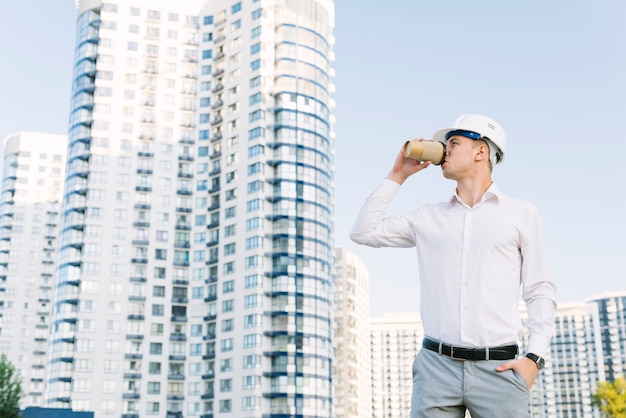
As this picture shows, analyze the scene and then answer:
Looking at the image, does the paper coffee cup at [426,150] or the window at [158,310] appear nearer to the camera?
the paper coffee cup at [426,150]

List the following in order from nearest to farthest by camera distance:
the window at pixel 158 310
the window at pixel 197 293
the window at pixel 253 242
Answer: the window at pixel 253 242, the window at pixel 158 310, the window at pixel 197 293

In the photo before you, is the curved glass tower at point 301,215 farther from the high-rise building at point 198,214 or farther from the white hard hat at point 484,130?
the white hard hat at point 484,130

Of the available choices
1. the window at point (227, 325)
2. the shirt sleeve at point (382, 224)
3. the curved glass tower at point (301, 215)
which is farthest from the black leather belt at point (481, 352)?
the window at point (227, 325)

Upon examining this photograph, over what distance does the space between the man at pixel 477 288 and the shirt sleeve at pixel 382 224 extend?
0.02 m

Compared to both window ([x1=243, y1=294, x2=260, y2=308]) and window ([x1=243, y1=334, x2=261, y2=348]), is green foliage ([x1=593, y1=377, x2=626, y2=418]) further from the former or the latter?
window ([x1=243, y1=294, x2=260, y2=308])

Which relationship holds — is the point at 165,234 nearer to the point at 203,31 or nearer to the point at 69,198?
the point at 69,198

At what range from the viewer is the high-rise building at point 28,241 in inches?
4914

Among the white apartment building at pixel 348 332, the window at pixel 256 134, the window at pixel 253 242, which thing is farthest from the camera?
the white apartment building at pixel 348 332

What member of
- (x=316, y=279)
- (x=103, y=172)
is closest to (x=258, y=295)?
(x=316, y=279)

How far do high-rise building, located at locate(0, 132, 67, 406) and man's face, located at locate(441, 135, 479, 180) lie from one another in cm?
12743

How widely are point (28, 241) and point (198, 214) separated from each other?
49.5m

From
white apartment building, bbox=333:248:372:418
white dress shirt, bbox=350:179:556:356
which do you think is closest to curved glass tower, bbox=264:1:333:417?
white apartment building, bbox=333:248:372:418

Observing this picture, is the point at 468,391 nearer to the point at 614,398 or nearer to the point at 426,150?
the point at 426,150

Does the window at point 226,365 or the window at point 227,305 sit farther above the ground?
the window at point 227,305
